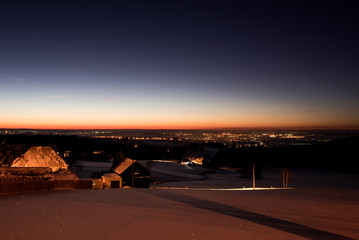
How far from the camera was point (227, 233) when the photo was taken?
687 cm

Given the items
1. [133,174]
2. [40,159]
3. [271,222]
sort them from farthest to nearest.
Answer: [133,174] < [40,159] < [271,222]

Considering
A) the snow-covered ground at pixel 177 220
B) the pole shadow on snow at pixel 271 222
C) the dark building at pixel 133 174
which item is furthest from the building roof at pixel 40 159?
the pole shadow on snow at pixel 271 222

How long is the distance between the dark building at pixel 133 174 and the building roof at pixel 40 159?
7.78 meters

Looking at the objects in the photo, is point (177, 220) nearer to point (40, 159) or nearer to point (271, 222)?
point (271, 222)

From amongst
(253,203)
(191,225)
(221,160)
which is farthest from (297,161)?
(191,225)

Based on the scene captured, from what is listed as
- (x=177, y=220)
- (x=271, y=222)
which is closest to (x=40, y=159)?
(x=177, y=220)

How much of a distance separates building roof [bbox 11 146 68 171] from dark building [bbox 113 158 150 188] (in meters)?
7.78

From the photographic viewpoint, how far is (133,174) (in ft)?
96.5

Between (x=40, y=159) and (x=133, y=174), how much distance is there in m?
10.5

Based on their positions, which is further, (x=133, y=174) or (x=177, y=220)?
(x=133, y=174)

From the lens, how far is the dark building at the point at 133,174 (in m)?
29.2

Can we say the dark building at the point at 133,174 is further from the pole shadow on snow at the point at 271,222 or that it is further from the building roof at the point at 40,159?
the pole shadow on snow at the point at 271,222

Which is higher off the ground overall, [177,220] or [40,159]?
[40,159]

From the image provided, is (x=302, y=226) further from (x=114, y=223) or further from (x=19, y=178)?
(x=19, y=178)
